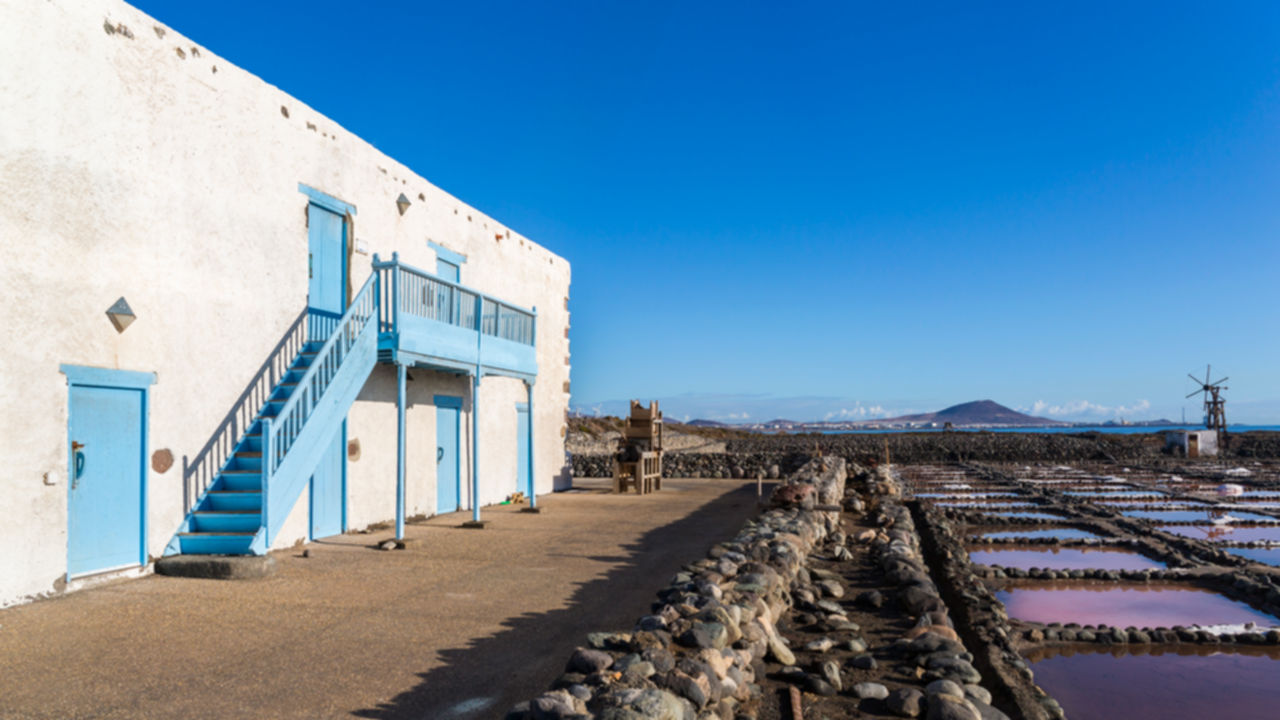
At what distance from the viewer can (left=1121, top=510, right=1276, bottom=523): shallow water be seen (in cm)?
2014

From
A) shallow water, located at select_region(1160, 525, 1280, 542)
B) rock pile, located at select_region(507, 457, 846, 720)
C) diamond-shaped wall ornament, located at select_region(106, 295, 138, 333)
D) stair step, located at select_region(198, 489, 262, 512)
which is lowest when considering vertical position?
shallow water, located at select_region(1160, 525, 1280, 542)

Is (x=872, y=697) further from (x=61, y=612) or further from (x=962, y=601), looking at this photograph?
(x=61, y=612)

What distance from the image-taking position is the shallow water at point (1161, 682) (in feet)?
22.7

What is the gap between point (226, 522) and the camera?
31.1 feet

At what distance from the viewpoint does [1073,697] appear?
23.6 ft

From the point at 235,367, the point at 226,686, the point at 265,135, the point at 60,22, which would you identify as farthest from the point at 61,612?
the point at 265,135

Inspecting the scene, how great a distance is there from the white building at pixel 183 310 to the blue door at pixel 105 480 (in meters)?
0.02

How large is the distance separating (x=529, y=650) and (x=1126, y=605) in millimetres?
8492

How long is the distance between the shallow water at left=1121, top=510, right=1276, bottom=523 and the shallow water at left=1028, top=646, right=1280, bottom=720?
12802 mm

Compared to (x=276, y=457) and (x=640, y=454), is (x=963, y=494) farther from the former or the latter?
(x=276, y=457)

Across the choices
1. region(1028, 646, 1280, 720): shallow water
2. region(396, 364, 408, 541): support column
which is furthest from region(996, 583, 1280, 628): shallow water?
region(396, 364, 408, 541): support column

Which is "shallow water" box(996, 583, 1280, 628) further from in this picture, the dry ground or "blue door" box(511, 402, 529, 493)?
"blue door" box(511, 402, 529, 493)

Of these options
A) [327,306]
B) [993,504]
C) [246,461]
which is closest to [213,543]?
[246,461]

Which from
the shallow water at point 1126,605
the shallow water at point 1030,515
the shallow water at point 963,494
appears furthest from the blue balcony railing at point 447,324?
the shallow water at point 963,494
